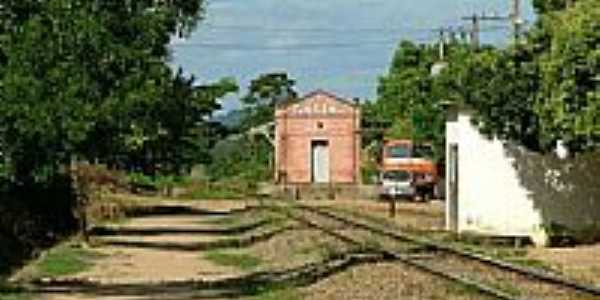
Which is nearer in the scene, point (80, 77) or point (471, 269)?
point (471, 269)

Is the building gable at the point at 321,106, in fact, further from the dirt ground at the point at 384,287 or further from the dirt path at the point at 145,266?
the dirt ground at the point at 384,287

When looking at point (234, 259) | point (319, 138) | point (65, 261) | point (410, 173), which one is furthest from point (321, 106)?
point (65, 261)

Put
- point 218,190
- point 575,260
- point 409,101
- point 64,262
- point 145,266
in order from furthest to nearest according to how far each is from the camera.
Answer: point 409,101, point 218,190, point 64,262, point 145,266, point 575,260

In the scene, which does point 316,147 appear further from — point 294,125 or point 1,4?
point 1,4

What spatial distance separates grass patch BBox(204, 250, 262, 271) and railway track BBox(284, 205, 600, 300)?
281 cm

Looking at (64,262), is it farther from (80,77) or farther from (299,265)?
(299,265)

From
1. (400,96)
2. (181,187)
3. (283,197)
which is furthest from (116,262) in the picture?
(400,96)

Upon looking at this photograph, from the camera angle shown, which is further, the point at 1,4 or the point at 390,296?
the point at 1,4

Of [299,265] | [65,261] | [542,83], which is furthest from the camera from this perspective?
[542,83]

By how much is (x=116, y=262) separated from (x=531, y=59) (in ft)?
36.6

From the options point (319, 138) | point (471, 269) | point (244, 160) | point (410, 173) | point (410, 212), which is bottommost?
point (471, 269)

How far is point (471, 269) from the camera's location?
2820cm

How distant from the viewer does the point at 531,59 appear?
3653 centimetres

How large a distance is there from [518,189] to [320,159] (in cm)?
6714
